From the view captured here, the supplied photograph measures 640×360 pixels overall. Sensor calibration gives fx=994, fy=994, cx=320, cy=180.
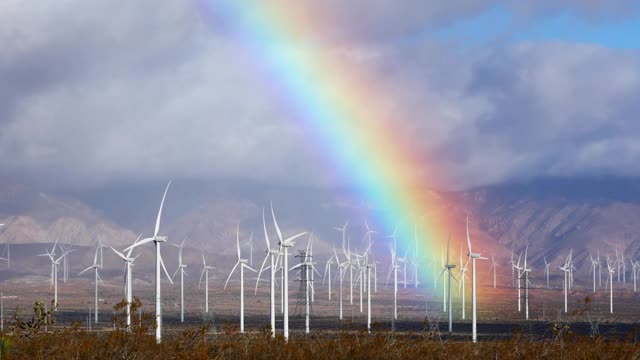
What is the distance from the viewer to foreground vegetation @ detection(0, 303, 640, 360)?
27.5m

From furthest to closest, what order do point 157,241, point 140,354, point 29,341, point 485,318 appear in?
point 485,318, point 157,241, point 29,341, point 140,354

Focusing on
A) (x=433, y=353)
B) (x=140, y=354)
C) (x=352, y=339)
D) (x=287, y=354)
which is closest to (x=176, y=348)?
(x=140, y=354)

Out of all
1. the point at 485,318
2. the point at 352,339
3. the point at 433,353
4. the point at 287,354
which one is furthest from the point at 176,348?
the point at 485,318

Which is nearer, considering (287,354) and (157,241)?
(287,354)

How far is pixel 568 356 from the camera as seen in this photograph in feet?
89.7

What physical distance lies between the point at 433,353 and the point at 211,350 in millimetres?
6712

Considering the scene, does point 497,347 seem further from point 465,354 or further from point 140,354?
point 140,354

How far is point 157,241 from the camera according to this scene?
221 feet

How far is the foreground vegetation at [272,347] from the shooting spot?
27.5 m

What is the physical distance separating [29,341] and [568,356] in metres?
15.5

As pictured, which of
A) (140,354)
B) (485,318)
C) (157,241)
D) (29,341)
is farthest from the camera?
(485,318)

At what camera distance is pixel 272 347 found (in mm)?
29828

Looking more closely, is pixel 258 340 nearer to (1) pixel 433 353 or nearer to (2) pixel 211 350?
(2) pixel 211 350

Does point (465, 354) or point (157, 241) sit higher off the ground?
point (157, 241)
